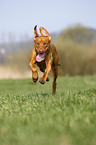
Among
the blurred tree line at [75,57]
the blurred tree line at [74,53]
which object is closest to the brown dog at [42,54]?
the blurred tree line at [74,53]

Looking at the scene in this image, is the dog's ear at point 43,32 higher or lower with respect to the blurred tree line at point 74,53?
higher

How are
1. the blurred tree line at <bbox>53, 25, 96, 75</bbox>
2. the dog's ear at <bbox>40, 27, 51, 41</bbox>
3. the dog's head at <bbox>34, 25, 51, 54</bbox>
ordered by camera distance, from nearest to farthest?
the dog's head at <bbox>34, 25, 51, 54</bbox> < the dog's ear at <bbox>40, 27, 51, 41</bbox> < the blurred tree line at <bbox>53, 25, 96, 75</bbox>

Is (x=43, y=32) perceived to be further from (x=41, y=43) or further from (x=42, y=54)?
(x=42, y=54)

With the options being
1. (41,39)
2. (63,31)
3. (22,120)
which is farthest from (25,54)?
(22,120)

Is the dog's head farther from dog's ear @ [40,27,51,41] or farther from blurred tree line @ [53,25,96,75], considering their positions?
blurred tree line @ [53,25,96,75]

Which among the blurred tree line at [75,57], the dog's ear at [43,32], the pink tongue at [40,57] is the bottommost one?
the blurred tree line at [75,57]

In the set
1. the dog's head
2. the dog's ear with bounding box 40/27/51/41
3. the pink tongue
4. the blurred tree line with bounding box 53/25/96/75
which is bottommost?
the blurred tree line with bounding box 53/25/96/75

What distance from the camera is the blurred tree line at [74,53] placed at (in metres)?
22.4

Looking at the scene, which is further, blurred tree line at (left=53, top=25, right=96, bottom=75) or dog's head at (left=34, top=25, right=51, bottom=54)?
blurred tree line at (left=53, top=25, right=96, bottom=75)

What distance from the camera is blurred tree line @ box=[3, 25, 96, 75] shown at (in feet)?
73.5

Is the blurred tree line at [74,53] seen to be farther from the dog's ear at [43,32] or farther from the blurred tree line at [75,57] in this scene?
the dog's ear at [43,32]

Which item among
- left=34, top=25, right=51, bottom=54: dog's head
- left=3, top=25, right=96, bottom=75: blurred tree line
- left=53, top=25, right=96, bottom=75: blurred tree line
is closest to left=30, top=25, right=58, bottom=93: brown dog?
left=34, top=25, right=51, bottom=54: dog's head

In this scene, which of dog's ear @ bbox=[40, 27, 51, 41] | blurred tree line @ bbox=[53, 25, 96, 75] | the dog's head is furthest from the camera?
blurred tree line @ bbox=[53, 25, 96, 75]

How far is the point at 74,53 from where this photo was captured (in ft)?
74.1
